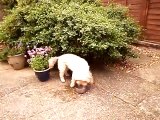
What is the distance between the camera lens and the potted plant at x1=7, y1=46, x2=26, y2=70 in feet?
16.4

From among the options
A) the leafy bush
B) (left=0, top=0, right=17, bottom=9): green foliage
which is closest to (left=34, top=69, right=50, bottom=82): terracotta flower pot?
the leafy bush

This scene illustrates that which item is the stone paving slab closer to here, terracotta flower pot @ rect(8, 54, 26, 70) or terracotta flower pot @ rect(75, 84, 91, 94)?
terracotta flower pot @ rect(75, 84, 91, 94)

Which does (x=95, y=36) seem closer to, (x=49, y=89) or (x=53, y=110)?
(x=49, y=89)

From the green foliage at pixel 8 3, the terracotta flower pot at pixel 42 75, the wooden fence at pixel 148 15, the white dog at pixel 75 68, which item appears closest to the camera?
the white dog at pixel 75 68

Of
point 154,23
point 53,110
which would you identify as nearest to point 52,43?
point 53,110

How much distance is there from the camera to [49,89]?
4039mm

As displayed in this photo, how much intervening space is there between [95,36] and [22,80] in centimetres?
184

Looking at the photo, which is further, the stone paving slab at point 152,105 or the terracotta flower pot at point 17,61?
the terracotta flower pot at point 17,61

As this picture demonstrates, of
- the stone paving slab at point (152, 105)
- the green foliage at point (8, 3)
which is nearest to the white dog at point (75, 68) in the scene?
the stone paving slab at point (152, 105)

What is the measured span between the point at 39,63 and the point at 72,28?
1019mm

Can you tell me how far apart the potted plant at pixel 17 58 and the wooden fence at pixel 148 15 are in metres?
3.86

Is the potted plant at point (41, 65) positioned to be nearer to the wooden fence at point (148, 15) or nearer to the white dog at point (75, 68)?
the white dog at point (75, 68)

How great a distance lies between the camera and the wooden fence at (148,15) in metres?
6.19

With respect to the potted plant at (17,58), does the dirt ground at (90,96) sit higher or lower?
lower
